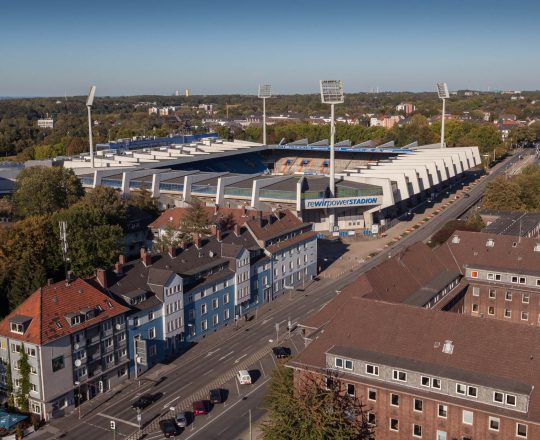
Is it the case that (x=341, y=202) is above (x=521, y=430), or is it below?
above

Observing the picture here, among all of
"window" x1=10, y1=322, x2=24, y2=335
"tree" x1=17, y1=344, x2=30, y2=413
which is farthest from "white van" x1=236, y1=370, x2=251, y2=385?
"window" x1=10, y1=322, x2=24, y2=335

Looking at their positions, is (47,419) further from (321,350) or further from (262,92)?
(262,92)

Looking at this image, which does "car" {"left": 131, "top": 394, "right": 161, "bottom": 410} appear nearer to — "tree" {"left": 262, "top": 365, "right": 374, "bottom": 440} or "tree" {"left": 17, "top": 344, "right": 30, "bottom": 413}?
"tree" {"left": 17, "top": 344, "right": 30, "bottom": 413}

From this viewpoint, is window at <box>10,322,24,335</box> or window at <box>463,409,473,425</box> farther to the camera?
window at <box>10,322,24,335</box>

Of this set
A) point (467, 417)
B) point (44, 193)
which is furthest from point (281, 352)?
point (44, 193)

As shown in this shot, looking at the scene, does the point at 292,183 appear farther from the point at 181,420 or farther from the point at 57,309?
the point at 181,420

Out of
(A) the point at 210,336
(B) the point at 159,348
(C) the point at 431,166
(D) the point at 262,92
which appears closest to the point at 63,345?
(B) the point at 159,348
